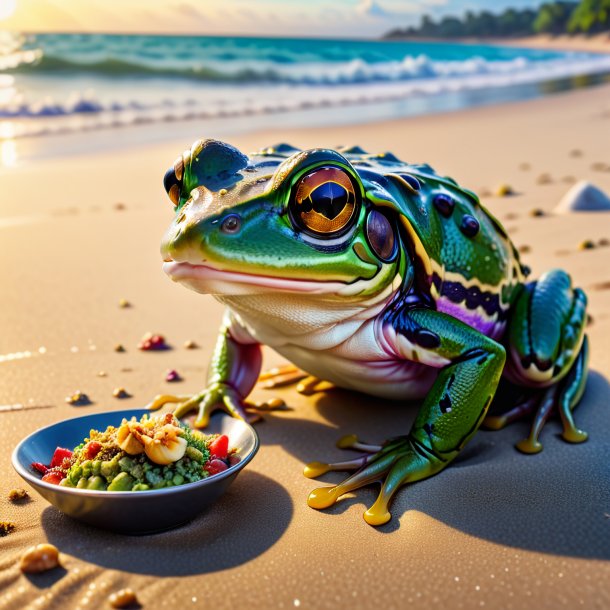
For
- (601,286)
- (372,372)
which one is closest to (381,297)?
(372,372)

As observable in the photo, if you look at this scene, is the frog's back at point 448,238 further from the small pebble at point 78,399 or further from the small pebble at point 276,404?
the small pebble at point 78,399

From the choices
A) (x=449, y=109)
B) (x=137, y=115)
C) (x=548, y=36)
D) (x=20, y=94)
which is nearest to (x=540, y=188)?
(x=449, y=109)

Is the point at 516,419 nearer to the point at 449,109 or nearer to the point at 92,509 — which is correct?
the point at 92,509

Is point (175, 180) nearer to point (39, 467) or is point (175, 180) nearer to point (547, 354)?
point (39, 467)

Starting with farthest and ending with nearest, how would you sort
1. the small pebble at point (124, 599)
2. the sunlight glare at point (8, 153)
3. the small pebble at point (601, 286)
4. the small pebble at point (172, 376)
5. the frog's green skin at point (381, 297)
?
1. the sunlight glare at point (8, 153)
2. the small pebble at point (601, 286)
3. the small pebble at point (172, 376)
4. the frog's green skin at point (381, 297)
5. the small pebble at point (124, 599)

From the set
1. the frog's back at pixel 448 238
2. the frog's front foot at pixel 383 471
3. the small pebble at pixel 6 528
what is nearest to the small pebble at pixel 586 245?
the frog's back at pixel 448 238

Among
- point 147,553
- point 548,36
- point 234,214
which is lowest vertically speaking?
point 147,553

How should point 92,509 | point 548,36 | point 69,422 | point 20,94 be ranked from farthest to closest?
point 548,36
point 20,94
point 69,422
point 92,509
